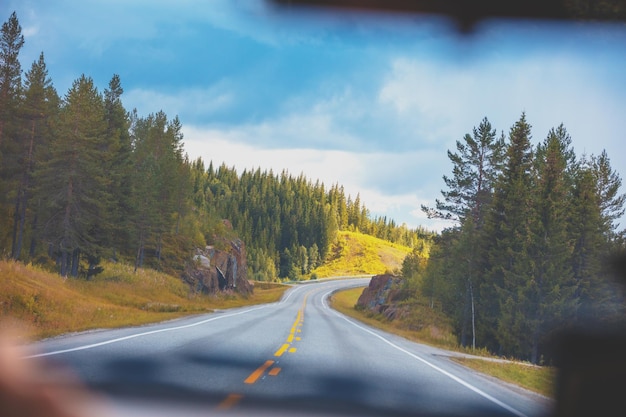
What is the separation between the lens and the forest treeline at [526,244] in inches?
1142

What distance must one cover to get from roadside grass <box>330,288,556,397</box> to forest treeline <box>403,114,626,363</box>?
1.97 m

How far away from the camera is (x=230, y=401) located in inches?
248

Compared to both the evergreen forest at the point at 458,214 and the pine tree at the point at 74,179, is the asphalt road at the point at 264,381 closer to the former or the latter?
the evergreen forest at the point at 458,214

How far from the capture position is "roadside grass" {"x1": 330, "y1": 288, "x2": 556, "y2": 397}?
40.7ft

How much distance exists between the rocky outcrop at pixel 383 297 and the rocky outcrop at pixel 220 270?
16555 mm

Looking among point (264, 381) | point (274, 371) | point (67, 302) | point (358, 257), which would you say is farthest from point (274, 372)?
point (358, 257)

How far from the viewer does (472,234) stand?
34906mm

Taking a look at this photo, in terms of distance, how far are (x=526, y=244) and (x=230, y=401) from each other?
2775 cm

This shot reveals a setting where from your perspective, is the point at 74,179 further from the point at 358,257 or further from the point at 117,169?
the point at 358,257

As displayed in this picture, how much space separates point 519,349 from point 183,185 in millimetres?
41864

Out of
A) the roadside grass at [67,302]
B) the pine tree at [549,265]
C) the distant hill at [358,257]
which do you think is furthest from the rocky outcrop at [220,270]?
the distant hill at [358,257]

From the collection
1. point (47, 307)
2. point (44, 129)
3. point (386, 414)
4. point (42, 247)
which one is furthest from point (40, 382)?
point (42, 247)

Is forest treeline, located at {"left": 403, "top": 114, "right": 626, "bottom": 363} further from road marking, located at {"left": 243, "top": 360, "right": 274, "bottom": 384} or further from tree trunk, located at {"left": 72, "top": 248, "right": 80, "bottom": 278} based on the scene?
tree trunk, located at {"left": 72, "top": 248, "right": 80, "bottom": 278}

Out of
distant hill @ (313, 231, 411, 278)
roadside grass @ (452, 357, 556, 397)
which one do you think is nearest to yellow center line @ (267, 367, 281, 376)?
roadside grass @ (452, 357, 556, 397)
